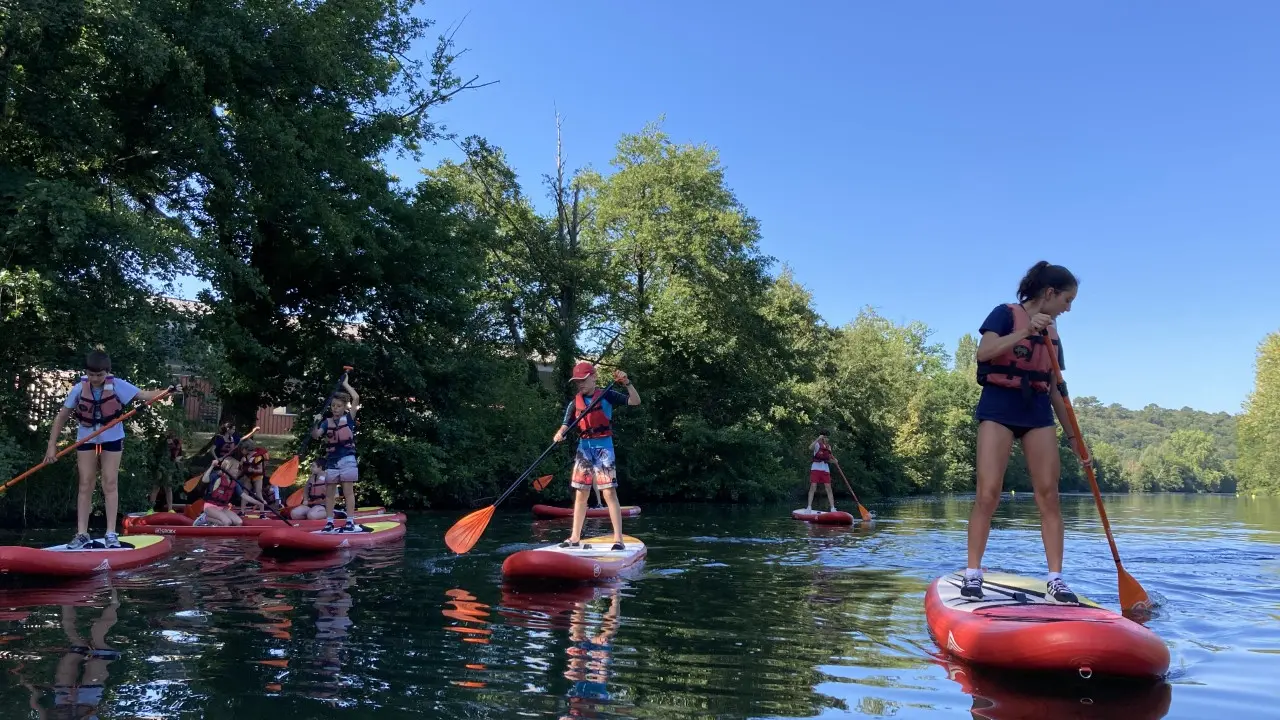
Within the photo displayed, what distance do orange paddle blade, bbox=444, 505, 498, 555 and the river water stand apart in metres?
0.27

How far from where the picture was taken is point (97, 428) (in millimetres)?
7961

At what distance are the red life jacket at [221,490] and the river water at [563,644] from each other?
9.92 feet

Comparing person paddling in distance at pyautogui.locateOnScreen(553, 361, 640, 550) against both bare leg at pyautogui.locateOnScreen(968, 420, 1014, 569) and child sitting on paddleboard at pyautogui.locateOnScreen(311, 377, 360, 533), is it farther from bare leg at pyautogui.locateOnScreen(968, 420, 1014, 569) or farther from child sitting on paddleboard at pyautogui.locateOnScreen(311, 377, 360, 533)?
bare leg at pyautogui.locateOnScreen(968, 420, 1014, 569)

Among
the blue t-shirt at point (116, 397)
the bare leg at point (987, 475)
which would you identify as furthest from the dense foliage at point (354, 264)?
the bare leg at point (987, 475)

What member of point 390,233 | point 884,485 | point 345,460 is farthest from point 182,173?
point 884,485

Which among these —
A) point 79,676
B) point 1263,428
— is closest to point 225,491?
point 79,676

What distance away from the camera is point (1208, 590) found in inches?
277

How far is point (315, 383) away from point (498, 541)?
29.0 feet

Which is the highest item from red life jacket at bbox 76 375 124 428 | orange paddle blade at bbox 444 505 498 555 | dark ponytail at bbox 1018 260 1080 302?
dark ponytail at bbox 1018 260 1080 302

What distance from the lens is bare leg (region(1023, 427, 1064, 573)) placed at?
16.2 feet

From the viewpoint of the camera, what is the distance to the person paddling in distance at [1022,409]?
4945 mm

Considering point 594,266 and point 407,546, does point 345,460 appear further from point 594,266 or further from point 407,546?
point 594,266

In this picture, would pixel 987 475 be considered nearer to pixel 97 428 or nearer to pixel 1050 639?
pixel 1050 639

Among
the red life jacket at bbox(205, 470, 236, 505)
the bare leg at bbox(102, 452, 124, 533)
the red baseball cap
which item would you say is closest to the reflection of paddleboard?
the red baseball cap
